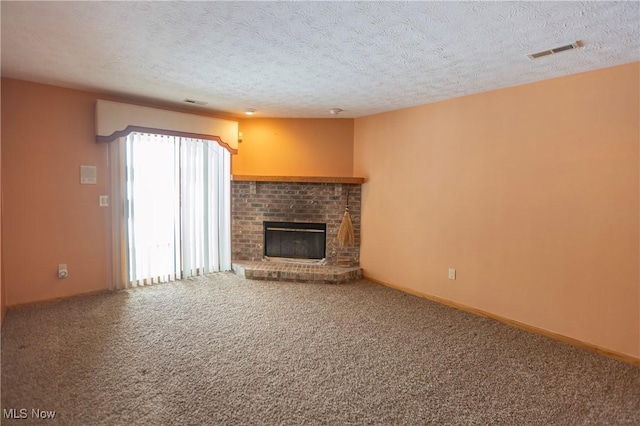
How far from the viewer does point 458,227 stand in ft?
12.8

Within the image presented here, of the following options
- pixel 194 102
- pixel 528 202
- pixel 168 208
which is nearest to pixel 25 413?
pixel 168 208

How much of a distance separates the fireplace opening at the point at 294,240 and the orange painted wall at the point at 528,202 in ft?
3.40

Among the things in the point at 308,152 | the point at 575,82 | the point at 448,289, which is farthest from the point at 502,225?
the point at 308,152

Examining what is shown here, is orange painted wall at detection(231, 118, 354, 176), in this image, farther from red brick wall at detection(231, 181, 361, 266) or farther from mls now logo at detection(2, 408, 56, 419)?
mls now logo at detection(2, 408, 56, 419)

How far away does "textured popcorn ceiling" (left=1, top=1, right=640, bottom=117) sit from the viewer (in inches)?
78.7

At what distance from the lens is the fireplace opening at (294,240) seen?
5230 millimetres

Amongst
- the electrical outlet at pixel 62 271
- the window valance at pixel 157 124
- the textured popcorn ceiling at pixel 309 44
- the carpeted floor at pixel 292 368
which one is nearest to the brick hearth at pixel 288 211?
the window valance at pixel 157 124

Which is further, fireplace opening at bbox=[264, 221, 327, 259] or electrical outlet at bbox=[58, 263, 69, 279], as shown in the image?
fireplace opening at bbox=[264, 221, 327, 259]

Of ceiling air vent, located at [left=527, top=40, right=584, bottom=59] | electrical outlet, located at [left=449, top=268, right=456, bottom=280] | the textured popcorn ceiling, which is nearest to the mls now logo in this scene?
the textured popcorn ceiling

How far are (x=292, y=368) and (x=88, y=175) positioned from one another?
3.11 metres

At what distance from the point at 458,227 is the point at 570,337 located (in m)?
1.39

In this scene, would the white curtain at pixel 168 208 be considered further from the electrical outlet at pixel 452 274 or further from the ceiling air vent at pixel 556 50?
the ceiling air vent at pixel 556 50

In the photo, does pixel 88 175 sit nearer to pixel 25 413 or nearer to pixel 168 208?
pixel 168 208

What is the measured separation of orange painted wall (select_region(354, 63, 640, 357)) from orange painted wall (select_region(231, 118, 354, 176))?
627 millimetres
